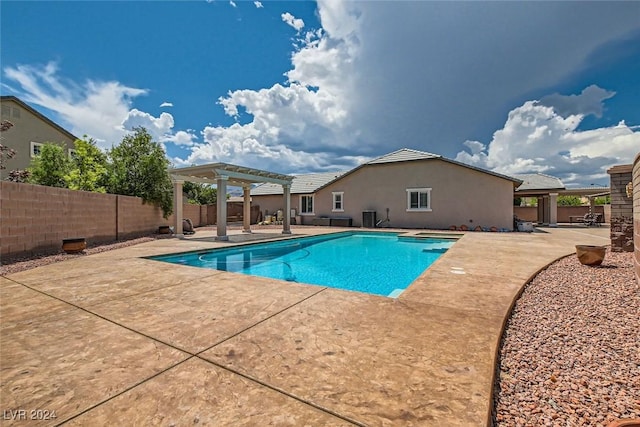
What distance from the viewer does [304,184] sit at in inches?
1001

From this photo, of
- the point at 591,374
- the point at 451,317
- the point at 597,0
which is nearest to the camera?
the point at 591,374

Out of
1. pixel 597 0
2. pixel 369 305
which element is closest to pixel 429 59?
pixel 597 0

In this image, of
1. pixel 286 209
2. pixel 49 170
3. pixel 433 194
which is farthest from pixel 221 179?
pixel 433 194

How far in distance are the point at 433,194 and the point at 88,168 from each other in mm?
20026

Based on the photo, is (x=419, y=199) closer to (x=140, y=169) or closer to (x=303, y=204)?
(x=303, y=204)

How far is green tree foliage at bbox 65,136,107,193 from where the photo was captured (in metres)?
13.6

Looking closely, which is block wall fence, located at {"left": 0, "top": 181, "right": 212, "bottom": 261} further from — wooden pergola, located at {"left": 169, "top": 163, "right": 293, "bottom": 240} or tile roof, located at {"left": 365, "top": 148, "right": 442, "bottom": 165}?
tile roof, located at {"left": 365, "top": 148, "right": 442, "bottom": 165}

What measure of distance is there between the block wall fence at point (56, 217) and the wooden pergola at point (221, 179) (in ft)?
5.87

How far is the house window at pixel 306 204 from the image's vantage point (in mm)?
23266

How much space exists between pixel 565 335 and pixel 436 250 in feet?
26.7

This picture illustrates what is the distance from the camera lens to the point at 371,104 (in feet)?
54.5

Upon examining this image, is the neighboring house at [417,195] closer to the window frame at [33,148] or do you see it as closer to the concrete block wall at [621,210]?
the concrete block wall at [621,210]

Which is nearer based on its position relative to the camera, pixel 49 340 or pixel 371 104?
pixel 49 340

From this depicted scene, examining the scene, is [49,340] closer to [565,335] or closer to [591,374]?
[591,374]
